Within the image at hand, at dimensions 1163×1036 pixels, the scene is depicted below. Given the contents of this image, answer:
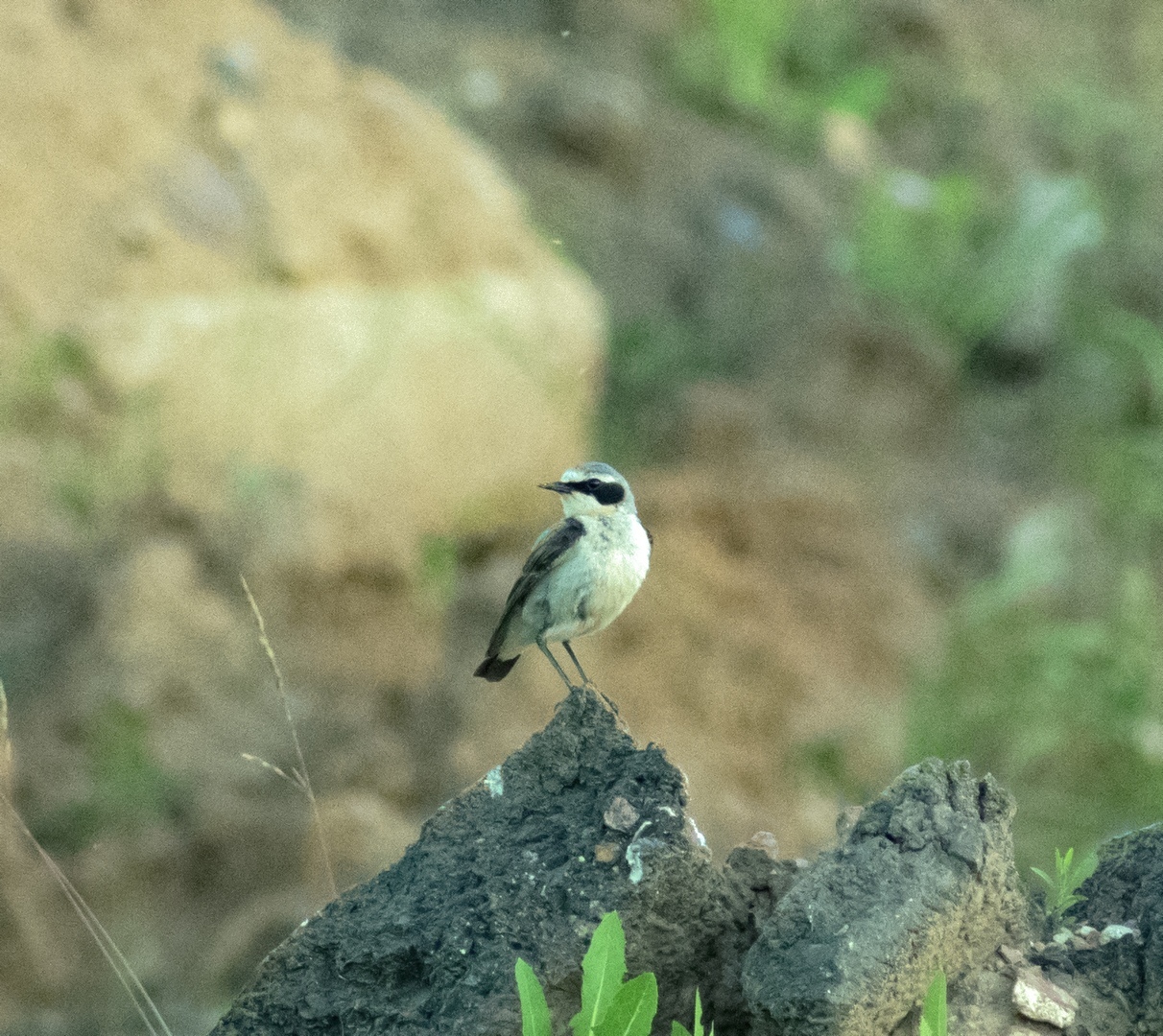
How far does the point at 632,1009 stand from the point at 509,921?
0.36 meters

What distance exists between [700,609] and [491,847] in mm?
5629

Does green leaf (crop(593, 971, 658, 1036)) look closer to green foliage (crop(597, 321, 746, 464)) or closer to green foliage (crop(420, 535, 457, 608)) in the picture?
green foliage (crop(420, 535, 457, 608))

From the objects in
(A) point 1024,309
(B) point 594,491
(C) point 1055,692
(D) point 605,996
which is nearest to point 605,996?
(D) point 605,996

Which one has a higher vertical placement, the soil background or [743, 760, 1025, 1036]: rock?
the soil background

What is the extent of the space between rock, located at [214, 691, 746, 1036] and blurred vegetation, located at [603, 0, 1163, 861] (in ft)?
15.2

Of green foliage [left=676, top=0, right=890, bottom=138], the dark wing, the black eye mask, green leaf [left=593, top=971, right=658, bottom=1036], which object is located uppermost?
green foliage [left=676, top=0, right=890, bottom=138]

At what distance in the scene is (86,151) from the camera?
740 centimetres

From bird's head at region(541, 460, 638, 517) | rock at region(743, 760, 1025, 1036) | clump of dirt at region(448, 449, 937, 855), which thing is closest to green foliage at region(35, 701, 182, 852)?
clump of dirt at region(448, 449, 937, 855)

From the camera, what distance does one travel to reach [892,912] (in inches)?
103

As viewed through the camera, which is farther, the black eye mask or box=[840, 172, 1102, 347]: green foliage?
box=[840, 172, 1102, 347]: green foliage

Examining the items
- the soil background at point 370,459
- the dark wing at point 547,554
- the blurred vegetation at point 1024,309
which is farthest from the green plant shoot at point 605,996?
the blurred vegetation at point 1024,309

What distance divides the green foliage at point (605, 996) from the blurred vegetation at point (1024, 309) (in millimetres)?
4953

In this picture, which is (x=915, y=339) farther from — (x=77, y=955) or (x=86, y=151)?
(x=77, y=955)

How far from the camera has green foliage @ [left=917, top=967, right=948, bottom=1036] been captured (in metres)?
2.50
